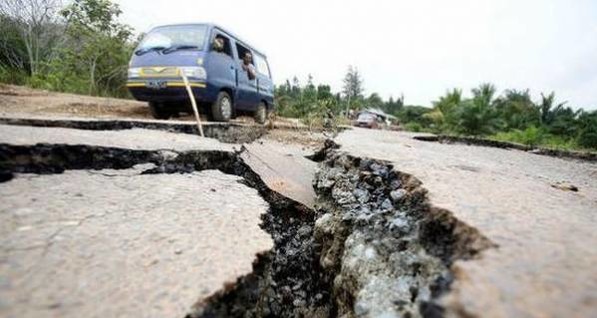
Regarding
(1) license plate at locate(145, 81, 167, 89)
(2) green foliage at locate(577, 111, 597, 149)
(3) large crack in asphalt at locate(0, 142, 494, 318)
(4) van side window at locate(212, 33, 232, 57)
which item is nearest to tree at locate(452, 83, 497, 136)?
(2) green foliage at locate(577, 111, 597, 149)

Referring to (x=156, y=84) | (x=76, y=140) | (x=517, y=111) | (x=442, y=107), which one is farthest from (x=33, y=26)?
(x=517, y=111)

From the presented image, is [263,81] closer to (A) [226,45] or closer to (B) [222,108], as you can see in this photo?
(A) [226,45]

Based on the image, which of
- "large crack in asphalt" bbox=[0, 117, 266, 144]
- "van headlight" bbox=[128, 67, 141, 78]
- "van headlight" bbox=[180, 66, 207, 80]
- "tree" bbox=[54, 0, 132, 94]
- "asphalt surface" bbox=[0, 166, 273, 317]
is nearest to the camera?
"asphalt surface" bbox=[0, 166, 273, 317]

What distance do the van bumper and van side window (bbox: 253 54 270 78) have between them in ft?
7.37

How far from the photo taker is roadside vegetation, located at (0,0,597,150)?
11133 mm

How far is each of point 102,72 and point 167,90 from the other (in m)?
11.1

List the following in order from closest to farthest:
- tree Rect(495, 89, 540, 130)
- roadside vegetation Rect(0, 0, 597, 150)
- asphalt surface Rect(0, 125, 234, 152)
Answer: asphalt surface Rect(0, 125, 234, 152) < roadside vegetation Rect(0, 0, 597, 150) < tree Rect(495, 89, 540, 130)

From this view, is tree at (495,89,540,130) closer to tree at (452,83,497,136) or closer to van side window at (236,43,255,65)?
tree at (452,83,497,136)

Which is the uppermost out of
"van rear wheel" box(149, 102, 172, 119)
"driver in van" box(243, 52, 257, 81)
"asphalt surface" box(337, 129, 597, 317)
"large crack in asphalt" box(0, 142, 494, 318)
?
"driver in van" box(243, 52, 257, 81)

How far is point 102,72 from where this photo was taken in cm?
1402

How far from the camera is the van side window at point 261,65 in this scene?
704 cm

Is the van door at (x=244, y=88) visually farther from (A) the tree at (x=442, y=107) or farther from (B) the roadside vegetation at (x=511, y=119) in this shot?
(A) the tree at (x=442, y=107)

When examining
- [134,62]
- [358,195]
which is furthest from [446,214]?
[134,62]

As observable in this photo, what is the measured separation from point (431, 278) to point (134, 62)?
5.11 meters
